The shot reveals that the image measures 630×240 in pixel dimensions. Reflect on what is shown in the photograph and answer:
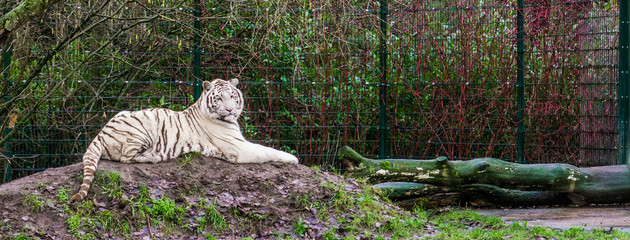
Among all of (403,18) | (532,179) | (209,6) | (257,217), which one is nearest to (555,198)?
(532,179)

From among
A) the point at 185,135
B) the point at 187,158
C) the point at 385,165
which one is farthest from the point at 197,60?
the point at 385,165

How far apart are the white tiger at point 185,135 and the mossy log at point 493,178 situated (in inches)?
51.0

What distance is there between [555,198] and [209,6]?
5.23 meters

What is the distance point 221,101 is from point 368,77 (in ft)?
9.88

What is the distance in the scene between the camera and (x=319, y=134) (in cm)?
926

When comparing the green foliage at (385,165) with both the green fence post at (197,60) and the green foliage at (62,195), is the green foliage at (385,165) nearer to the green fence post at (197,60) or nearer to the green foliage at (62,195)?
the green fence post at (197,60)

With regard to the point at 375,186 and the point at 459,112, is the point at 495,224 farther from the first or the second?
the point at 459,112

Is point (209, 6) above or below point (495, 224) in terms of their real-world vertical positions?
above

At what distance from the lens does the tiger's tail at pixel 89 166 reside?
5.78m

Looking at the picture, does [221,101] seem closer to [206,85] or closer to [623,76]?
[206,85]

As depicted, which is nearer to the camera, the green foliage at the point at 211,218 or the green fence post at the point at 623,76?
the green foliage at the point at 211,218

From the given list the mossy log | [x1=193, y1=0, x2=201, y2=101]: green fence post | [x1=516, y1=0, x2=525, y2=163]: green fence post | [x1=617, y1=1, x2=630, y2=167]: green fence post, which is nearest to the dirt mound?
the mossy log

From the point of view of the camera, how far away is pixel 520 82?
352 inches

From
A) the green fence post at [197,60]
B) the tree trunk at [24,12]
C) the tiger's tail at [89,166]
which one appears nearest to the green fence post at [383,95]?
the green fence post at [197,60]
